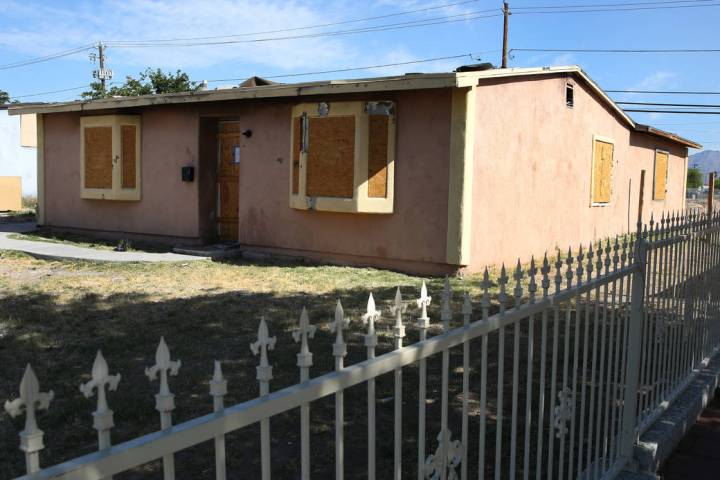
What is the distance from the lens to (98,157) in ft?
44.0

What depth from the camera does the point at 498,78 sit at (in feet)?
32.8

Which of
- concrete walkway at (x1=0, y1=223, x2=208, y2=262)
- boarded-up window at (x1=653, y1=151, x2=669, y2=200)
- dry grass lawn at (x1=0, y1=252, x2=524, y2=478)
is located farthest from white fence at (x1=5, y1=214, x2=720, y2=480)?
boarded-up window at (x1=653, y1=151, x2=669, y2=200)

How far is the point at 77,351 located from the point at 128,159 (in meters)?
8.52

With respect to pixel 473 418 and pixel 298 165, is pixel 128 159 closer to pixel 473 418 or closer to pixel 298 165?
pixel 298 165

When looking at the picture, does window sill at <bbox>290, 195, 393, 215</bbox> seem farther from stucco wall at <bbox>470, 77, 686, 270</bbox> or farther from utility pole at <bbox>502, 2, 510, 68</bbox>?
utility pole at <bbox>502, 2, 510, 68</bbox>

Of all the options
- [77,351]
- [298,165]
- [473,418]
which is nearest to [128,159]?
[298,165]

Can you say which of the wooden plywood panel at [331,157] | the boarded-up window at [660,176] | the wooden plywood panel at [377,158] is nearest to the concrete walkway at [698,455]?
→ the wooden plywood panel at [377,158]

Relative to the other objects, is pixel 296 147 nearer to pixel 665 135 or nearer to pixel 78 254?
pixel 78 254

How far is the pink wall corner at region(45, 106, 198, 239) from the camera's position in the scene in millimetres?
12258

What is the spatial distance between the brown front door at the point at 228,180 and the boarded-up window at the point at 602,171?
7.69 m

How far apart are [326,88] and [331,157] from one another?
1045 mm

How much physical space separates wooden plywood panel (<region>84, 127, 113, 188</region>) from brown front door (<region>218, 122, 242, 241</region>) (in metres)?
2.49

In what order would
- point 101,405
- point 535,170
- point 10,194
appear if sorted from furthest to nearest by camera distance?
point 10,194 < point 535,170 < point 101,405

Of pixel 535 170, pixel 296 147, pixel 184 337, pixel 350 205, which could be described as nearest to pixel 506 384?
pixel 184 337
